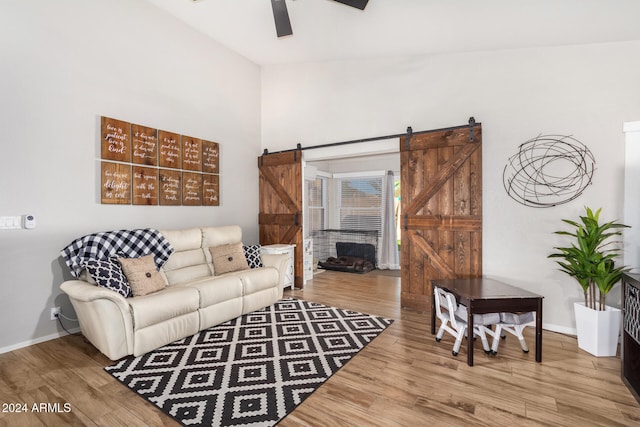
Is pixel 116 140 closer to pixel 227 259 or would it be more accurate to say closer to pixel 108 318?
pixel 227 259

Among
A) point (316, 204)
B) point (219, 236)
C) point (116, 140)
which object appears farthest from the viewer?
point (316, 204)

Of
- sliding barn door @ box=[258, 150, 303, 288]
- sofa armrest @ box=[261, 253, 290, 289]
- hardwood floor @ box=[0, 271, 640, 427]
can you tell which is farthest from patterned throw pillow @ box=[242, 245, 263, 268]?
hardwood floor @ box=[0, 271, 640, 427]

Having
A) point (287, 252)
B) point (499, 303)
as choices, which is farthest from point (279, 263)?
point (499, 303)

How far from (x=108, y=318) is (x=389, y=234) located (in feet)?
18.0

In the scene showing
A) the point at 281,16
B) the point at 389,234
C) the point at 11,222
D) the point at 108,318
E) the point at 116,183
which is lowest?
the point at 108,318

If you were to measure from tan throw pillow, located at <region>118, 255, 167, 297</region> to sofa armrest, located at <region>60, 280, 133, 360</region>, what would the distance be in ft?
1.18

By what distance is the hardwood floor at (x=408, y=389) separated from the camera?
1.89m

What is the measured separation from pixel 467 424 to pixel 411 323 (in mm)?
1646

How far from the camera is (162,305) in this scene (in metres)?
2.80

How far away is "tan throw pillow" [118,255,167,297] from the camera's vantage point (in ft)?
9.68

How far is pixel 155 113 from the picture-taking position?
393cm

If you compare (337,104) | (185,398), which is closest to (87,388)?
(185,398)

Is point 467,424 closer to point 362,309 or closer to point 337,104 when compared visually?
point 362,309

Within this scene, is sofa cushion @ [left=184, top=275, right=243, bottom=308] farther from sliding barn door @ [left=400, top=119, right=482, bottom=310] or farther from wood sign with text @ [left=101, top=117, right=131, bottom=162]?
sliding barn door @ [left=400, top=119, right=482, bottom=310]
